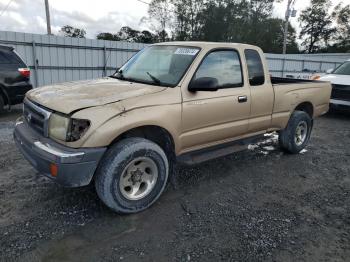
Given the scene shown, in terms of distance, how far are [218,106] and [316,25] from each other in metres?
66.2

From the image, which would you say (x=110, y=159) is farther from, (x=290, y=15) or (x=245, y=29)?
(x=245, y=29)

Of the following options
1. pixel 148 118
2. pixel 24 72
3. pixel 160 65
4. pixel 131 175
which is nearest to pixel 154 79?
pixel 160 65

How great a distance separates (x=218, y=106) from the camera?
3.95 m

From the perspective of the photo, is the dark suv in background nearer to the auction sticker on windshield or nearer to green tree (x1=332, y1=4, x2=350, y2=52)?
the auction sticker on windshield

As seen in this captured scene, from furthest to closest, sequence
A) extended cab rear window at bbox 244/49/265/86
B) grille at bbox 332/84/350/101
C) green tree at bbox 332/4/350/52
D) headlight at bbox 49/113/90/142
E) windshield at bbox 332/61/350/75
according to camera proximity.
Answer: green tree at bbox 332/4/350/52
windshield at bbox 332/61/350/75
grille at bbox 332/84/350/101
extended cab rear window at bbox 244/49/265/86
headlight at bbox 49/113/90/142

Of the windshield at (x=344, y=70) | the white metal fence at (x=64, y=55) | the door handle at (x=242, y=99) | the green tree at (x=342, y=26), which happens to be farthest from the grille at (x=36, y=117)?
the green tree at (x=342, y=26)

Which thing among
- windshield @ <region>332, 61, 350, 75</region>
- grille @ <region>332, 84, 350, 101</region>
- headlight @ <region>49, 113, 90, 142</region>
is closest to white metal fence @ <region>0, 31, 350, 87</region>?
windshield @ <region>332, 61, 350, 75</region>

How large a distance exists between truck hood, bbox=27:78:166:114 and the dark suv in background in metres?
4.38

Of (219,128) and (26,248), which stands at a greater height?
(219,128)

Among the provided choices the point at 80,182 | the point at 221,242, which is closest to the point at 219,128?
the point at 221,242

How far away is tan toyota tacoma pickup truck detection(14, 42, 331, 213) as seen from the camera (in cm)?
294

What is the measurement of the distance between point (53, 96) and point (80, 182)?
40.0 inches

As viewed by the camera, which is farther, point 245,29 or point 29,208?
point 245,29

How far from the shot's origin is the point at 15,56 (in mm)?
7691
